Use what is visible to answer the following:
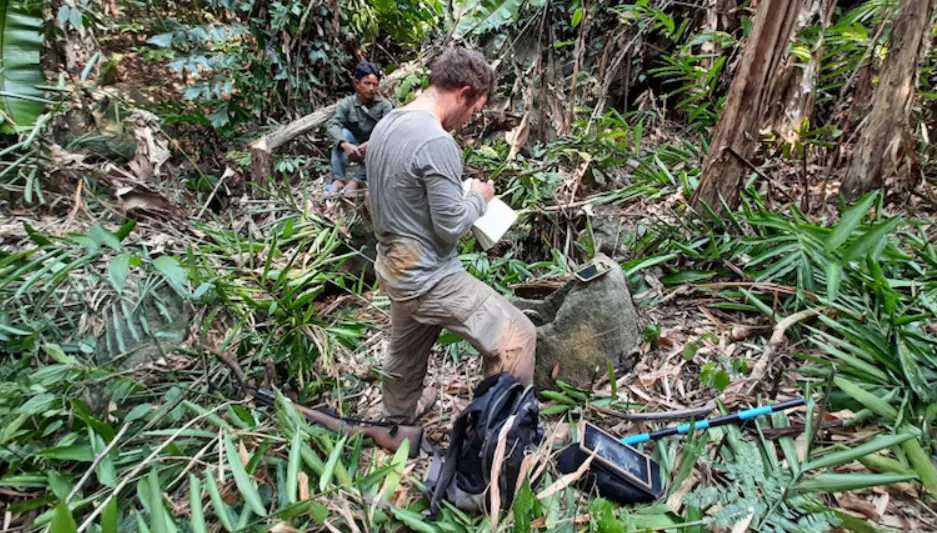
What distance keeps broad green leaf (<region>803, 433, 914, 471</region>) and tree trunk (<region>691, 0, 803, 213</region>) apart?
1671 millimetres

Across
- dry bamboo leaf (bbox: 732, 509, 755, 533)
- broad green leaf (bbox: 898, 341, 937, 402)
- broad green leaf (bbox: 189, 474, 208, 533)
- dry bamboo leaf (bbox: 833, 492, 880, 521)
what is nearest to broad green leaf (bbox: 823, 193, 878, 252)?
broad green leaf (bbox: 898, 341, 937, 402)

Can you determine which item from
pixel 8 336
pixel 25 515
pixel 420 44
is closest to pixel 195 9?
pixel 420 44

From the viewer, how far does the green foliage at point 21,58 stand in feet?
11.9

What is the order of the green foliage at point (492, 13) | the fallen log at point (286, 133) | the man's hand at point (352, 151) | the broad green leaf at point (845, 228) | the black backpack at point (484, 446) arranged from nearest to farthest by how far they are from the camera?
1. the black backpack at point (484, 446)
2. the broad green leaf at point (845, 228)
3. the man's hand at point (352, 151)
4. the fallen log at point (286, 133)
5. the green foliage at point (492, 13)

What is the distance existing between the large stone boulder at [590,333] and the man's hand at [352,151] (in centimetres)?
271

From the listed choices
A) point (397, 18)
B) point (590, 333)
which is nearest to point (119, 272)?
point (590, 333)

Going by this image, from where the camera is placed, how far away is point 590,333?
8.35 feet

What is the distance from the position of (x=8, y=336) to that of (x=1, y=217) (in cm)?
134

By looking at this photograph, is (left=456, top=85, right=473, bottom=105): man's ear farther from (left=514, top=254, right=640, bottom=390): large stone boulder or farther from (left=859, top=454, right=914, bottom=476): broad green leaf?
(left=859, top=454, right=914, bottom=476): broad green leaf

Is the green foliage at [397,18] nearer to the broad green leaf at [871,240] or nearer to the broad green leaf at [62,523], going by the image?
the broad green leaf at [871,240]

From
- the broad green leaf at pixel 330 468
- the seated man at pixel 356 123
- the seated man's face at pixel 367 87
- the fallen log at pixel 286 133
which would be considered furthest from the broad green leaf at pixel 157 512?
the seated man's face at pixel 367 87

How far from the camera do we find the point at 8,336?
2367 mm

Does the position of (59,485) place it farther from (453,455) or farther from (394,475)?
(453,455)

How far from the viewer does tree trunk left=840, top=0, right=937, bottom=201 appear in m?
2.76
